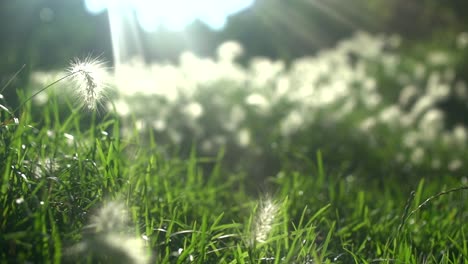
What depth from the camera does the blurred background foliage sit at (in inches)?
167

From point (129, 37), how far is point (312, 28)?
6.32 metres

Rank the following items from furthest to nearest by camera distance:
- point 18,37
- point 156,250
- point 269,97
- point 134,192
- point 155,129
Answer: point 18,37 → point 269,97 → point 155,129 → point 134,192 → point 156,250

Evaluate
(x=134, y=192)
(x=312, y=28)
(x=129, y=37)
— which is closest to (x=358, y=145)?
(x=134, y=192)

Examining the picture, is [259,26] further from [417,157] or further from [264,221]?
[264,221]

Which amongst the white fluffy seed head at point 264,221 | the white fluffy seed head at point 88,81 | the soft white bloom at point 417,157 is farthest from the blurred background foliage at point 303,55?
the white fluffy seed head at point 264,221

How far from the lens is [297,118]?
14.4ft

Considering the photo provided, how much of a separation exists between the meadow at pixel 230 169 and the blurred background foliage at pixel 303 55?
0.10 ft

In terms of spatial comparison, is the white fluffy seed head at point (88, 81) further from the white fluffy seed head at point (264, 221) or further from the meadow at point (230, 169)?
the white fluffy seed head at point (264, 221)

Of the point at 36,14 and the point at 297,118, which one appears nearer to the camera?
the point at 297,118

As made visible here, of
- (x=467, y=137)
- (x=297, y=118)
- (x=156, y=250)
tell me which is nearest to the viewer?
(x=156, y=250)

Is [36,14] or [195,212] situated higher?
[36,14]

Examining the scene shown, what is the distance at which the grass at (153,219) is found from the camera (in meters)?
1.36

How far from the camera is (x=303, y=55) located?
15.8m

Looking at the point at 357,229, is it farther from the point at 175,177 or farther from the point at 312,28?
the point at 312,28
